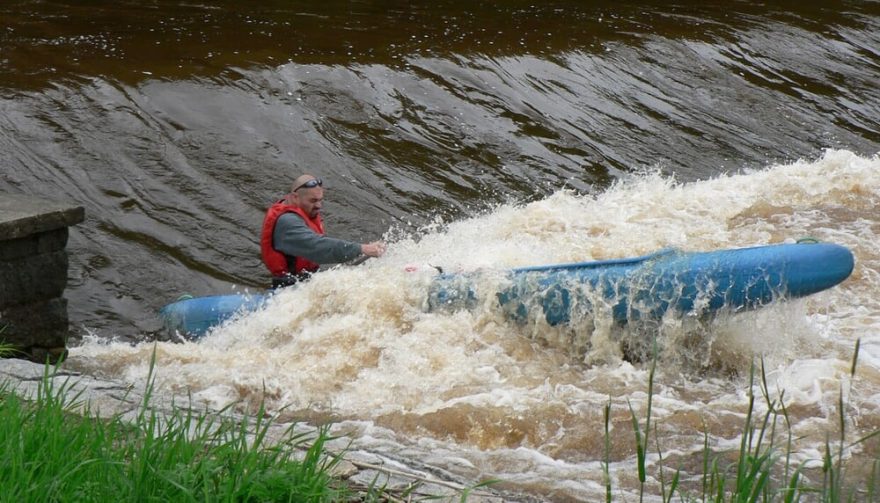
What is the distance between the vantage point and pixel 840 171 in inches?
371

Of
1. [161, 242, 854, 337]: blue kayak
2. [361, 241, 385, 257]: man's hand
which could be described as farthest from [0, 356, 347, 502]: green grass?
[361, 241, 385, 257]: man's hand

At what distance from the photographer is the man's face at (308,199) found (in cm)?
655

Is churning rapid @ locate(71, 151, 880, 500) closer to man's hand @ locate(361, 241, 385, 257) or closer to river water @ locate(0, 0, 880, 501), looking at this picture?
river water @ locate(0, 0, 880, 501)

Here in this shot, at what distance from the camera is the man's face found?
6.55 m

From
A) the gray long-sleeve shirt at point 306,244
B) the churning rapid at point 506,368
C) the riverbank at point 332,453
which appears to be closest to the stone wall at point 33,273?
the churning rapid at point 506,368

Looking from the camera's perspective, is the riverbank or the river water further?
the river water

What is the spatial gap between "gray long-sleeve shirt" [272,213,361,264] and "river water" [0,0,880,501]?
125mm

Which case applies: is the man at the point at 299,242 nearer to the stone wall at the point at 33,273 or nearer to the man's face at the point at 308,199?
the man's face at the point at 308,199

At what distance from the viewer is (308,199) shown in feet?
21.6

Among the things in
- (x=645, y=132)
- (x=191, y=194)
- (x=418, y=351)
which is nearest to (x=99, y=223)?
(x=191, y=194)

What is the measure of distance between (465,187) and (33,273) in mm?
4548

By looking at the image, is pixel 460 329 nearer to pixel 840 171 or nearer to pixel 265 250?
pixel 265 250

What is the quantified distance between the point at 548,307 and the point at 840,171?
487 cm

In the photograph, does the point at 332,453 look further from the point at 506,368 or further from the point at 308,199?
the point at 308,199
